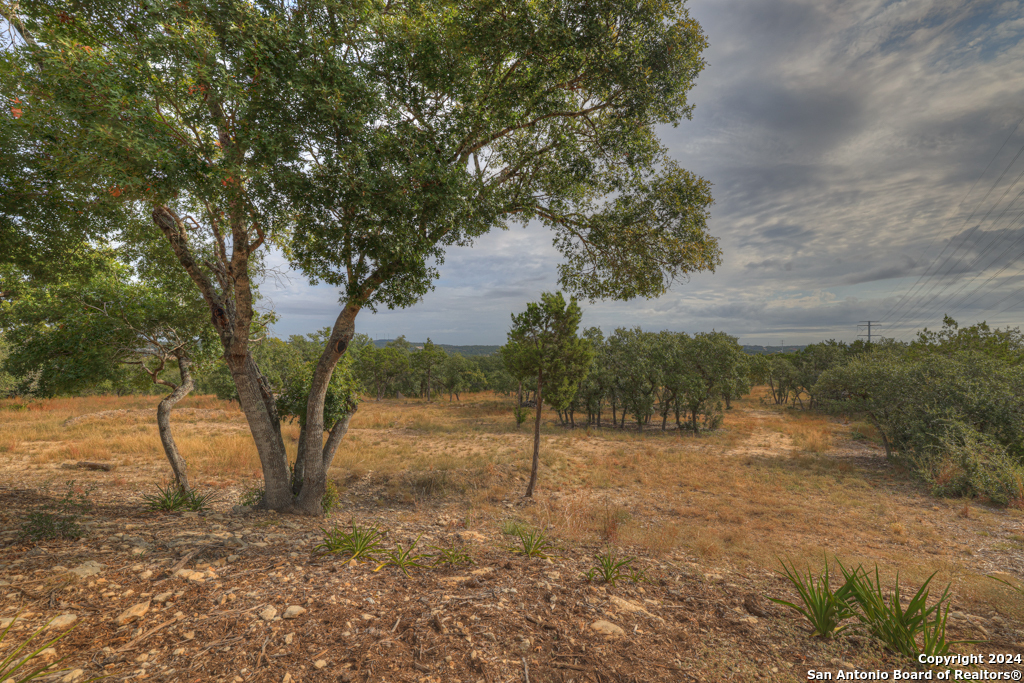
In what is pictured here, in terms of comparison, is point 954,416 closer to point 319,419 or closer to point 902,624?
point 902,624

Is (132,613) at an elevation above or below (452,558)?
above

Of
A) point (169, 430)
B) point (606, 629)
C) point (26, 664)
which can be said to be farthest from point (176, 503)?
point (606, 629)

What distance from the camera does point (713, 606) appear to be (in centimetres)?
484

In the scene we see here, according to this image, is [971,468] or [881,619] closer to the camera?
[881,619]

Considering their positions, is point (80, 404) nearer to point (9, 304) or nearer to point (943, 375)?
point (9, 304)

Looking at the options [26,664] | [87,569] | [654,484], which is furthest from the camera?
[654,484]

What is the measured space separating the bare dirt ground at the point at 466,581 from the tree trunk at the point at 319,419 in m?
0.64

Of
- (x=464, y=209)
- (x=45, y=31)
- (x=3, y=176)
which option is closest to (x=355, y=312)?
(x=464, y=209)

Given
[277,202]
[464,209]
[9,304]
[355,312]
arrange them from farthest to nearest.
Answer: [9,304] → [355,312] → [464,209] → [277,202]

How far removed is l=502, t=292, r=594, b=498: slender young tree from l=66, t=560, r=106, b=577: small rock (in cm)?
1064

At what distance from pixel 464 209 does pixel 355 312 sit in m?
2.96

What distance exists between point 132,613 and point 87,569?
1343 millimetres

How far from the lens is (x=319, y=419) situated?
7.52 m

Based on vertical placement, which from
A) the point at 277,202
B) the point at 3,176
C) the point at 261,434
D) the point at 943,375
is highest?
the point at 3,176
